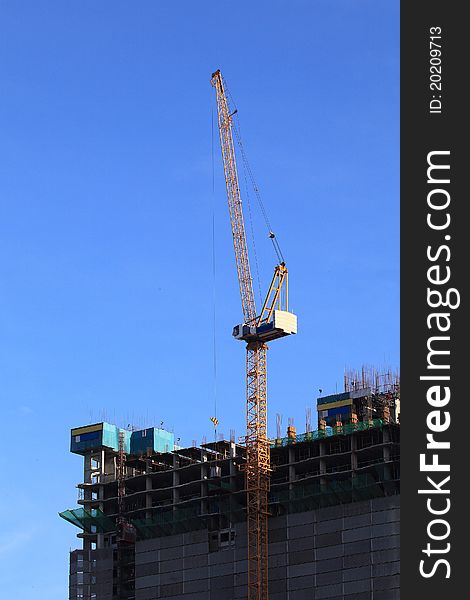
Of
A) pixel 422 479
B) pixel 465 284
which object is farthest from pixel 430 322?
pixel 422 479

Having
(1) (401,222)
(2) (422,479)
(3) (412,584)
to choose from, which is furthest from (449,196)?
(3) (412,584)

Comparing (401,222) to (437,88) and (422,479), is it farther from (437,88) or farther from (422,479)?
(422,479)

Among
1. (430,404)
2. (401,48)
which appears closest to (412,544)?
(430,404)

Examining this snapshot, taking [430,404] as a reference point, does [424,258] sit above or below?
above

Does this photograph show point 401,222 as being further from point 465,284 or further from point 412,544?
point 412,544

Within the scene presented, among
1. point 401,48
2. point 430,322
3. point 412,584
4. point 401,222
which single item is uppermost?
point 401,48

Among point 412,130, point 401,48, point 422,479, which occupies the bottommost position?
point 422,479

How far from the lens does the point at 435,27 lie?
173 ft

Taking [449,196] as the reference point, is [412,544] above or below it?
below

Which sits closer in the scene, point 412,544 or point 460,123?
point 412,544

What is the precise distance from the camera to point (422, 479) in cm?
4822

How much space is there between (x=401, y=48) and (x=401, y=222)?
7.28 meters

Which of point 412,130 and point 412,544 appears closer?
point 412,544

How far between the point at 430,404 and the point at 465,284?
4775 mm
